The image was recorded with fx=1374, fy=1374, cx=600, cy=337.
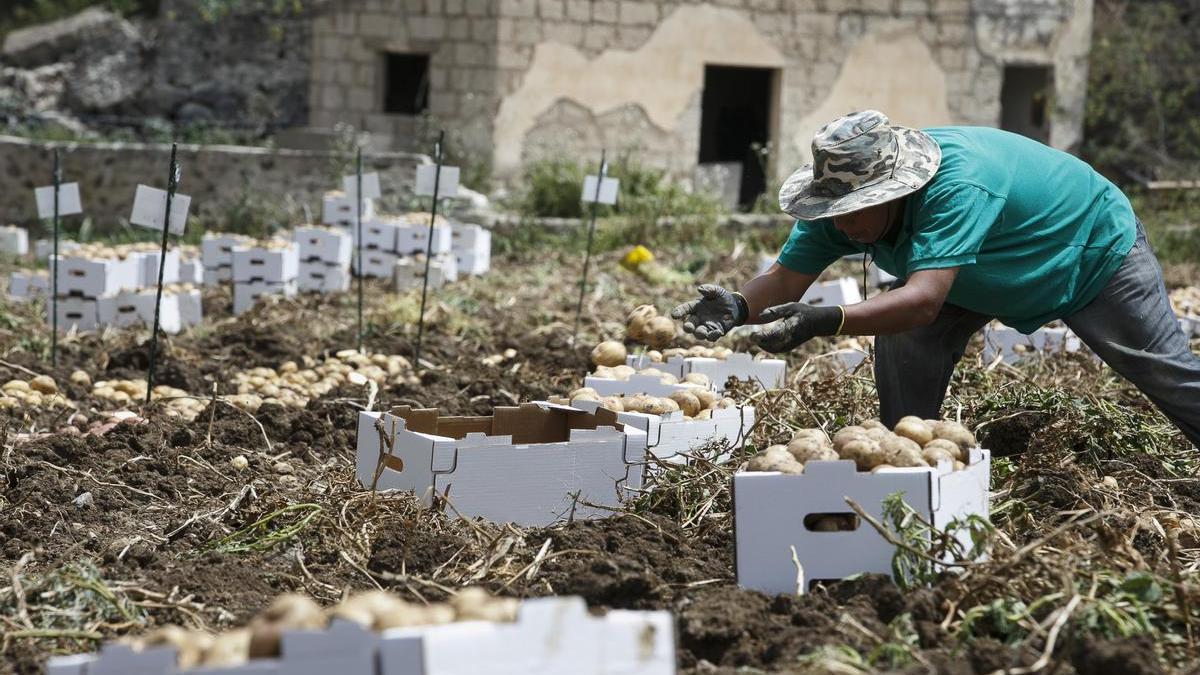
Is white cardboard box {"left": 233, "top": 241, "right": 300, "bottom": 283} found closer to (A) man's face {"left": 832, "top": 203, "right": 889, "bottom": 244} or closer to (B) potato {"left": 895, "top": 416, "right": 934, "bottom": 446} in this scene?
(A) man's face {"left": 832, "top": 203, "right": 889, "bottom": 244}

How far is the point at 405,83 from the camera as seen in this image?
15.3 m

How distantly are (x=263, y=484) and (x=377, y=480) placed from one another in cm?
61

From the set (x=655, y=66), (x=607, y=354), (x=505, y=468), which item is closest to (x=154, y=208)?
(x=607, y=354)

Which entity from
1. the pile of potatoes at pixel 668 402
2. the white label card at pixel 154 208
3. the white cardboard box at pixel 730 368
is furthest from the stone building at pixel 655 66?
the pile of potatoes at pixel 668 402

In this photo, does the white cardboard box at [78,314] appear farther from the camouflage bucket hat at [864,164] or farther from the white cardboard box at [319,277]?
the camouflage bucket hat at [864,164]

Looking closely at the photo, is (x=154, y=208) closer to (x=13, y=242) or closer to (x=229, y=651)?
(x=229, y=651)

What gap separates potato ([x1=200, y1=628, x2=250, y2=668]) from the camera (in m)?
2.56

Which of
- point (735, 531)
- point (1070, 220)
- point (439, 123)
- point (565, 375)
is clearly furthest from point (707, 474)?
point (439, 123)

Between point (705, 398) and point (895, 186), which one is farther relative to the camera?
point (705, 398)

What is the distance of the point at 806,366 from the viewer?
6.13 meters

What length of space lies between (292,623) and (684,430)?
8.13 ft

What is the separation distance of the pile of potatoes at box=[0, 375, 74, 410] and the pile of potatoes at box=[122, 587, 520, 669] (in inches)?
175

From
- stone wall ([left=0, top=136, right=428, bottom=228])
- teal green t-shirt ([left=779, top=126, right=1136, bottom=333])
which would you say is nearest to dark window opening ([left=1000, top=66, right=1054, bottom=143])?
stone wall ([left=0, top=136, right=428, bottom=228])

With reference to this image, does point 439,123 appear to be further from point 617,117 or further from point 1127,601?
point 1127,601
